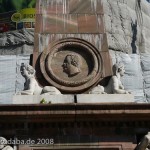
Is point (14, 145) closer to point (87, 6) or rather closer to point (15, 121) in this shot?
point (15, 121)

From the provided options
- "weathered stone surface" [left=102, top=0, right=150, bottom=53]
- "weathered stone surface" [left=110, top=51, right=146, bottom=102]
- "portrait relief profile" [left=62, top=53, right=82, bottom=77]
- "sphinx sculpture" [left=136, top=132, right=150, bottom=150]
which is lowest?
"sphinx sculpture" [left=136, top=132, right=150, bottom=150]

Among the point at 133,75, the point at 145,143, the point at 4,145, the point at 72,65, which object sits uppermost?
the point at 133,75

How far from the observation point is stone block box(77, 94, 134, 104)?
13.0 metres

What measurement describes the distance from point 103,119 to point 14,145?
2.24m

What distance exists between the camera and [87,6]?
16.0 meters

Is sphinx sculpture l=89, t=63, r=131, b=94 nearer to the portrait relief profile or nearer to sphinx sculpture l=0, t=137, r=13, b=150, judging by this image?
the portrait relief profile

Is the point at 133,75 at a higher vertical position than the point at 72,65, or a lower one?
higher

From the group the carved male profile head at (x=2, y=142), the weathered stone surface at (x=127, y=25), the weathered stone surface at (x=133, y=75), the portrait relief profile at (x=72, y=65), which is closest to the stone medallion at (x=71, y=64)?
the portrait relief profile at (x=72, y=65)

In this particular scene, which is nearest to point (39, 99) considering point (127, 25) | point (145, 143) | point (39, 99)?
point (39, 99)

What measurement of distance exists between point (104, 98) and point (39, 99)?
169 cm

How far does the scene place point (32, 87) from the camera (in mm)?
13516

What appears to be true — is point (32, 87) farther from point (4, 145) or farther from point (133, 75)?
point (133, 75)

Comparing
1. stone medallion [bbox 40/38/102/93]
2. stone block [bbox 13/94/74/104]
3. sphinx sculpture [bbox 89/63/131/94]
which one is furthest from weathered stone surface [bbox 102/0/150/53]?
stone block [bbox 13/94/74/104]

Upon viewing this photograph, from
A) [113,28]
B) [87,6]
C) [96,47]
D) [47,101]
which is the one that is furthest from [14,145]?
[113,28]
